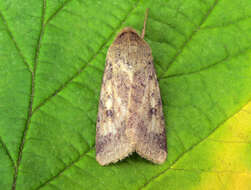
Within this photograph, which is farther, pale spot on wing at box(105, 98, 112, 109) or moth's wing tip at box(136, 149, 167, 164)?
pale spot on wing at box(105, 98, 112, 109)

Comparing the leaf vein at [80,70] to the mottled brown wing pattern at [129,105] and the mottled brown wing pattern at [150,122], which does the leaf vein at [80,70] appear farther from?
the mottled brown wing pattern at [150,122]

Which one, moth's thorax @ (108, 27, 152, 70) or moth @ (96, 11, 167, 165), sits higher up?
moth's thorax @ (108, 27, 152, 70)

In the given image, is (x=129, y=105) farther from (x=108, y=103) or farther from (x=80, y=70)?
(x=80, y=70)

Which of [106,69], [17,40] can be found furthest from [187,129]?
[17,40]

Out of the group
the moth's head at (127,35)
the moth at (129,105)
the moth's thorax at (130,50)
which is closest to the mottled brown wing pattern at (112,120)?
the moth at (129,105)

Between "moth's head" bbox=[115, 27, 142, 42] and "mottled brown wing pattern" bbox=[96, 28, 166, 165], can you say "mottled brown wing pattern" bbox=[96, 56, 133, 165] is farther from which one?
"moth's head" bbox=[115, 27, 142, 42]

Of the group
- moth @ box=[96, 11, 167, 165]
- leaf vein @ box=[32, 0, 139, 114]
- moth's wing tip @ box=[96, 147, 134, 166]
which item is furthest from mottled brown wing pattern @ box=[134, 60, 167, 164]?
leaf vein @ box=[32, 0, 139, 114]

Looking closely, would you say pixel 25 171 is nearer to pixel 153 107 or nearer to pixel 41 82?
pixel 41 82
